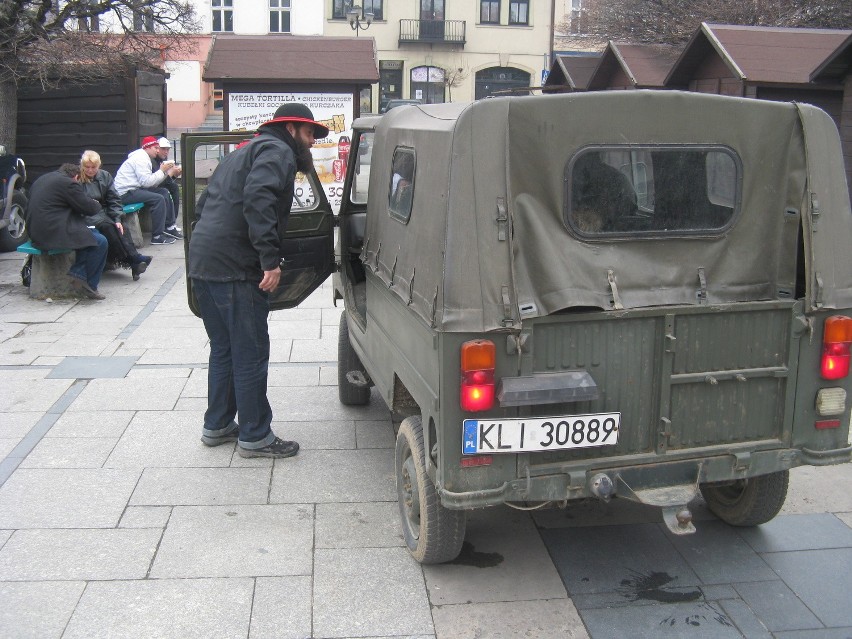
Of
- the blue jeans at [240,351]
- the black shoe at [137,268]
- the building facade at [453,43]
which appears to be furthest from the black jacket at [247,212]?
the building facade at [453,43]

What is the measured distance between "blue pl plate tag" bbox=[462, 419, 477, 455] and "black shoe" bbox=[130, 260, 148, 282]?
26.1 feet

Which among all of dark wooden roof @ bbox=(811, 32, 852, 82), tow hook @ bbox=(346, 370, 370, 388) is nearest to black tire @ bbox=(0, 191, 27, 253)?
tow hook @ bbox=(346, 370, 370, 388)

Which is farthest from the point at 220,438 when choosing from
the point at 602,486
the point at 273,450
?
the point at 602,486

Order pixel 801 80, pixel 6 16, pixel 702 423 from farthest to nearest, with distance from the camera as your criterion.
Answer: pixel 6 16 < pixel 801 80 < pixel 702 423

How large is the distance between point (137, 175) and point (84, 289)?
12.0 feet

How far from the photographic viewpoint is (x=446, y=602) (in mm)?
4062

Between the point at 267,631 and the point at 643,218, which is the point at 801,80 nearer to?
the point at 643,218

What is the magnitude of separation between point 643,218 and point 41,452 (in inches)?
152

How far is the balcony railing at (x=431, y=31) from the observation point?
147 ft

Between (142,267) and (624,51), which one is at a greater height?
(624,51)

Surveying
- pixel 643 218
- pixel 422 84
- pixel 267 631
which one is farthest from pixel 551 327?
pixel 422 84

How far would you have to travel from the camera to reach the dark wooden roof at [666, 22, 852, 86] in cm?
1089

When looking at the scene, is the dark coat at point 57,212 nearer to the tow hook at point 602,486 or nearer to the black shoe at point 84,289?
the black shoe at point 84,289

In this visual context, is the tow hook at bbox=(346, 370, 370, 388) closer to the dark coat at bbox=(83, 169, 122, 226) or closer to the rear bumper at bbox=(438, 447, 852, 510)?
the rear bumper at bbox=(438, 447, 852, 510)
